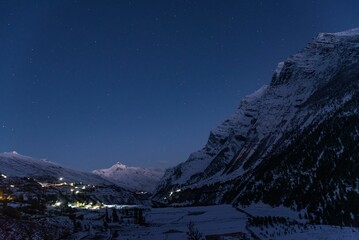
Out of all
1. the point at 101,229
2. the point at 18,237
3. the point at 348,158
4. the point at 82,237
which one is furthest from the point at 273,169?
the point at 18,237

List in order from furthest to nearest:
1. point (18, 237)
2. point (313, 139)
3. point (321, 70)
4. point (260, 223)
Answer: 1. point (321, 70)
2. point (313, 139)
3. point (260, 223)
4. point (18, 237)

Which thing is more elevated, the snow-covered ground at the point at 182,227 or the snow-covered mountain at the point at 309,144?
the snow-covered mountain at the point at 309,144

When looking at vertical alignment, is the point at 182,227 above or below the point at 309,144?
below

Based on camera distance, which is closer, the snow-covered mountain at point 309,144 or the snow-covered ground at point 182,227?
the snow-covered ground at point 182,227

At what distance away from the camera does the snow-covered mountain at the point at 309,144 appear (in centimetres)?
5288

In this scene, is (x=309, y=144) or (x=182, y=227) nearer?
(x=182, y=227)

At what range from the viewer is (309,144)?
8800 centimetres

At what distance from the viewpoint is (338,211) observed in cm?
4253

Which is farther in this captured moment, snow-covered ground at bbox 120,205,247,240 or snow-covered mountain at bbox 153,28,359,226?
snow-covered mountain at bbox 153,28,359,226

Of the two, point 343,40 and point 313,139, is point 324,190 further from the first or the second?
point 343,40

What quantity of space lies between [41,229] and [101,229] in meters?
8.82

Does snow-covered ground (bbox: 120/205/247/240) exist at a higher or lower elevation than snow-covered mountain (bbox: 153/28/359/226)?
lower

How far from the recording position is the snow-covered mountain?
52875 millimetres

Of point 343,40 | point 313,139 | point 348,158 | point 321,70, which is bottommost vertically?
point 348,158
